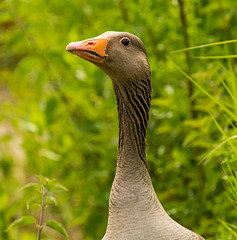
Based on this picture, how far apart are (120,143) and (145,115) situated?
8.0 inches

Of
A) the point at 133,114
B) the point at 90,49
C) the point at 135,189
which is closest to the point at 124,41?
the point at 90,49

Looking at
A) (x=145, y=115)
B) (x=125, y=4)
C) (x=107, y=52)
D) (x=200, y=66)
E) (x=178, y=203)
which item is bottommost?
(x=178, y=203)

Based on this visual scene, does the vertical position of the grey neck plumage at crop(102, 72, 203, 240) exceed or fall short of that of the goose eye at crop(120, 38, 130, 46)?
it falls short

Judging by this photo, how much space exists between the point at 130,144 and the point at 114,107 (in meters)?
1.39

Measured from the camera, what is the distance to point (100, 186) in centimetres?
445

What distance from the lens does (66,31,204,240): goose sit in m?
2.44

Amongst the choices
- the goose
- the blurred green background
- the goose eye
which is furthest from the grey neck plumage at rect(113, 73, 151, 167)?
the blurred green background

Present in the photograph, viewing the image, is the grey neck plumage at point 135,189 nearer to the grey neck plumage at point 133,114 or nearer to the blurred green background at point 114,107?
the grey neck plumage at point 133,114

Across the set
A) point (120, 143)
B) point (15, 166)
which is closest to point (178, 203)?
point (120, 143)

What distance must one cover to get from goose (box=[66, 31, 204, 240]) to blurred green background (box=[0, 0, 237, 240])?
2.64ft

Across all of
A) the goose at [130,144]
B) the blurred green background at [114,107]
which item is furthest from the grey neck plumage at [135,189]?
the blurred green background at [114,107]

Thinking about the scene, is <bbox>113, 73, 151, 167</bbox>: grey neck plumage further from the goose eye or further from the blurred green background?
the blurred green background

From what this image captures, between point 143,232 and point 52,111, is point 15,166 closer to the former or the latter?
point 52,111

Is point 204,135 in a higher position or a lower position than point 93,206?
higher
